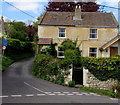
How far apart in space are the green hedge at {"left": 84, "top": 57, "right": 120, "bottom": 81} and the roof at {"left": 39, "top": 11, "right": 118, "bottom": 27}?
8.38 meters

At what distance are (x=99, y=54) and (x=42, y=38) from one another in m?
7.45

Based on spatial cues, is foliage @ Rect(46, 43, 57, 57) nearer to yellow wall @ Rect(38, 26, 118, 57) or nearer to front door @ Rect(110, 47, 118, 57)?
yellow wall @ Rect(38, 26, 118, 57)

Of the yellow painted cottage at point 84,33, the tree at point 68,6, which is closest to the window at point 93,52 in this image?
the yellow painted cottage at point 84,33

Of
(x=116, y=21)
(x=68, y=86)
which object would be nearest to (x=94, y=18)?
(x=116, y=21)

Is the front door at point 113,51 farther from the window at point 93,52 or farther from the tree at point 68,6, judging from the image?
the tree at point 68,6

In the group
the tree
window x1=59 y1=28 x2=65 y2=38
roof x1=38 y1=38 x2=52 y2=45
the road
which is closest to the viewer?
the road

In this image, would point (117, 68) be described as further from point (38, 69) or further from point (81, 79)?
point (38, 69)

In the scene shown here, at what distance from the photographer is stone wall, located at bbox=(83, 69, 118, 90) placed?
16.3 meters

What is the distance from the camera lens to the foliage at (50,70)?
662 inches

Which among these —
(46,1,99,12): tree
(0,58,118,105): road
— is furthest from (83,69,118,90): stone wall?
(46,1,99,12): tree

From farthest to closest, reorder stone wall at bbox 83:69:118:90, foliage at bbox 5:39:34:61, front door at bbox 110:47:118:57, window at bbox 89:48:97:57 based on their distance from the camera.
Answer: foliage at bbox 5:39:34:61 → window at bbox 89:48:97:57 → front door at bbox 110:47:118:57 → stone wall at bbox 83:69:118:90

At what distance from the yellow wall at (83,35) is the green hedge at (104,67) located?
743 centimetres

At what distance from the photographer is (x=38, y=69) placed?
18.6 m

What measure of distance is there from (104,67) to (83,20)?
1003 centimetres
